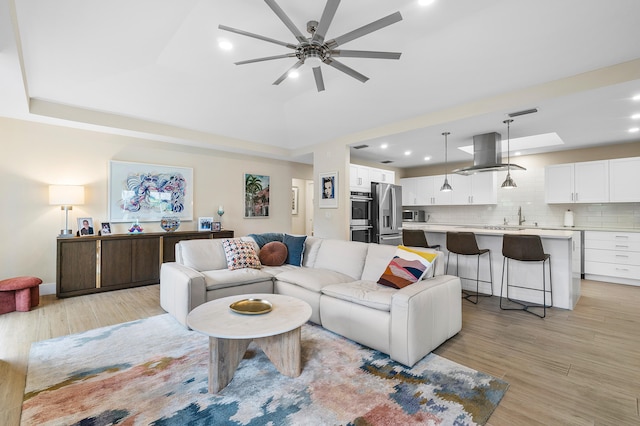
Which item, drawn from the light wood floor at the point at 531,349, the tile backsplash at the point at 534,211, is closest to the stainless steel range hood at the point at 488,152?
the light wood floor at the point at 531,349

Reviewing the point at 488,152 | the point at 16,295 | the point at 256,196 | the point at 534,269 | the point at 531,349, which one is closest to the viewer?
the point at 531,349

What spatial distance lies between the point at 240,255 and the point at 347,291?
1609mm

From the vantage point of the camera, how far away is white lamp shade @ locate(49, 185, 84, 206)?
4.01 m

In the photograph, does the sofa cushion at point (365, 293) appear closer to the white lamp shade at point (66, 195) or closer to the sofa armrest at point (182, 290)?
the sofa armrest at point (182, 290)

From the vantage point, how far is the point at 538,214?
613cm

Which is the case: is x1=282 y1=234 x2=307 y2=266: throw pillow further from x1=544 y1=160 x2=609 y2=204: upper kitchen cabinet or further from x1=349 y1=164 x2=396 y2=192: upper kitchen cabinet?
x1=544 y1=160 x2=609 y2=204: upper kitchen cabinet

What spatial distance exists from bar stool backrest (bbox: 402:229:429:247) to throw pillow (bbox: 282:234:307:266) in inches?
64.2

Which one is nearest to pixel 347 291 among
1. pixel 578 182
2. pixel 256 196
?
pixel 256 196

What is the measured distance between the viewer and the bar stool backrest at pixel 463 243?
12.7 feet

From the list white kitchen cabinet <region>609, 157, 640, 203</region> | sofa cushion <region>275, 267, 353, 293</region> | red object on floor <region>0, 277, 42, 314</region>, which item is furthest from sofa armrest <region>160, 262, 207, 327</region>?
white kitchen cabinet <region>609, 157, 640, 203</region>

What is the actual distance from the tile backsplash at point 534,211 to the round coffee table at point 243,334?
20.2 ft

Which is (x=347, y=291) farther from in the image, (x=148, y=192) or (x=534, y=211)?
(x=534, y=211)

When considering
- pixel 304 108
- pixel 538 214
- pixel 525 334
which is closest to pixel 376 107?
pixel 304 108

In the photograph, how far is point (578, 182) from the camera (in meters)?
5.46
